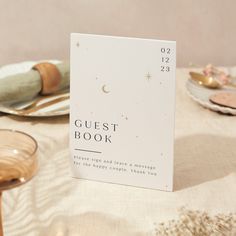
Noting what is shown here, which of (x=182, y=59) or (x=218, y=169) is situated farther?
(x=182, y=59)

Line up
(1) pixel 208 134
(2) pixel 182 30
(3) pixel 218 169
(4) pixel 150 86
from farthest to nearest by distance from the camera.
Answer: (2) pixel 182 30 → (1) pixel 208 134 → (3) pixel 218 169 → (4) pixel 150 86

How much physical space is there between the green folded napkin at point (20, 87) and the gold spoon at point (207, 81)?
39 centimetres

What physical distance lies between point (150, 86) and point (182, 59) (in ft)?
2.63

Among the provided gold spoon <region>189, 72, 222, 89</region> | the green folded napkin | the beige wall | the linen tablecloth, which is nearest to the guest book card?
the linen tablecloth

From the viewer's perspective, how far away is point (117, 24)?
4.85 feet

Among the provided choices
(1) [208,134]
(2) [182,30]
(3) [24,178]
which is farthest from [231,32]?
(3) [24,178]

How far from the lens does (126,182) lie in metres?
0.81

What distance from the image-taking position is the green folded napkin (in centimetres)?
106

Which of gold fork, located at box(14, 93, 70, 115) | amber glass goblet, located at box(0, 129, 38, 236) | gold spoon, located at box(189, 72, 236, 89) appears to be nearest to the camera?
Answer: amber glass goblet, located at box(0, 129, 38, 236)

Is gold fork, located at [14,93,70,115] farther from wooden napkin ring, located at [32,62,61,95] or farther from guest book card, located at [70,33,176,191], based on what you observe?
guest book card, located at [70,33,176,191]

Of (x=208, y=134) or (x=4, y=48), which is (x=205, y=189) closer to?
(x=208, y=134)

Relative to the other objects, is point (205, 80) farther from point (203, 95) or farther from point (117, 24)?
point (117, 24)

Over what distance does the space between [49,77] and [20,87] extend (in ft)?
0.26

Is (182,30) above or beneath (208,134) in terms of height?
above
